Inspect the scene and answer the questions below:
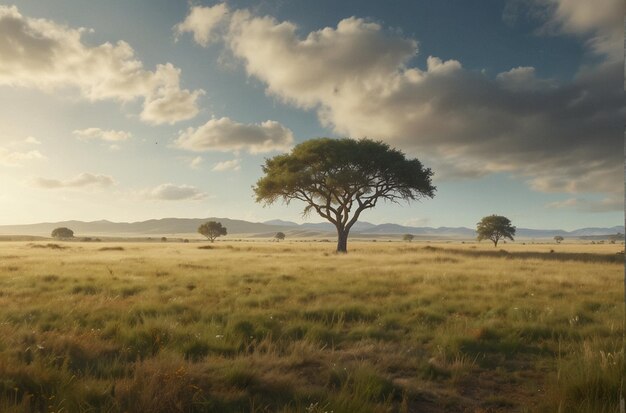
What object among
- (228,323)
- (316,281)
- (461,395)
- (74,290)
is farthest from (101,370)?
(316,281)

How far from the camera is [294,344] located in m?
6.90

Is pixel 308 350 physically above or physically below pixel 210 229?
below

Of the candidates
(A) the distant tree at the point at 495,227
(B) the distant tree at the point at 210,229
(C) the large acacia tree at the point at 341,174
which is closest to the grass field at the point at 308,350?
(C) the large acacia tree at the point at 341,174

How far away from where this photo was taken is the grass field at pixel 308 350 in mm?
4582

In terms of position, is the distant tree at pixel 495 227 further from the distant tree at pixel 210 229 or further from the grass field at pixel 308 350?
the grass field at pixel 308 350

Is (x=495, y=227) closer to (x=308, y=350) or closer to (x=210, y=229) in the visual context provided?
(x=210, y=229)

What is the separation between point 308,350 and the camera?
6.59 metres

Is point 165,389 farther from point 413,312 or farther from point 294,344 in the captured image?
point 413,312

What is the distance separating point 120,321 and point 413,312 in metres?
6.96

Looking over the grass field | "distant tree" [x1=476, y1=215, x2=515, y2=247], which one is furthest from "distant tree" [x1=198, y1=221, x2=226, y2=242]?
the grass field

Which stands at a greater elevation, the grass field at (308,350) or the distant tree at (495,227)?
the distant tree at (495,227)

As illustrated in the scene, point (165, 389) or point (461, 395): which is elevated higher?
point (165, 389)

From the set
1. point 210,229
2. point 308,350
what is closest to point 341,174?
point 308,350

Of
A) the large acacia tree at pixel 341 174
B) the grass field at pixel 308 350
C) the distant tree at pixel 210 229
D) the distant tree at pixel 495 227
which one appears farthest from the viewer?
the distant tree at pixel 210 229
